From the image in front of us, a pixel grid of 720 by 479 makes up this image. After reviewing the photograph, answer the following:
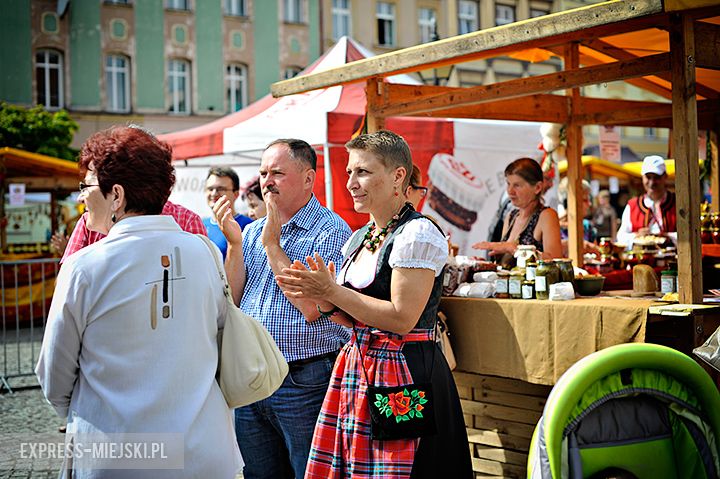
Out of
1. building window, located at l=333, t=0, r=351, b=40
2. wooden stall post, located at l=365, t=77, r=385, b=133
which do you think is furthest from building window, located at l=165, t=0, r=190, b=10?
wooden stall post, located at l=365, t=77, r=385, b=133

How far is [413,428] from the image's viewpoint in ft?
9.71

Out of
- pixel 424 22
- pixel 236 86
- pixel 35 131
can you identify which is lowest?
pixel 35 131

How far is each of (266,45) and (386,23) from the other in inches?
208

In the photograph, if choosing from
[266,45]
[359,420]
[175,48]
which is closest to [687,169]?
[359,420]

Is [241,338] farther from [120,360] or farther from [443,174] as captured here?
[443,174]

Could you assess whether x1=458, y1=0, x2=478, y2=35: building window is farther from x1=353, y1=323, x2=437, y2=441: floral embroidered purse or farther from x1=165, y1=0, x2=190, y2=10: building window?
x1=353, y1=323, x2=437, y2=441: floral embroidered purse

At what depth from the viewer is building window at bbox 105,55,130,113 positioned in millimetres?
28750

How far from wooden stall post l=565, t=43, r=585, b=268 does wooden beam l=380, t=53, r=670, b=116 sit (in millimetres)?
1727

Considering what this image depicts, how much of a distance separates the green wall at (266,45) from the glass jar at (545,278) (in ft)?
89.7

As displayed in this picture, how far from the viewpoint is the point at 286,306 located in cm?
346

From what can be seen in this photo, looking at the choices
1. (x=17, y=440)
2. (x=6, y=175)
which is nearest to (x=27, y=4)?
(x=6, y=175)

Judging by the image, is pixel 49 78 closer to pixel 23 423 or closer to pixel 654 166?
pixel 23 423

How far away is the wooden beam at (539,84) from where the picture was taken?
4242mm

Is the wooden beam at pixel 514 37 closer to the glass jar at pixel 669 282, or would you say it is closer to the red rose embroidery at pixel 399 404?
the glass jar at pixel 669 282
